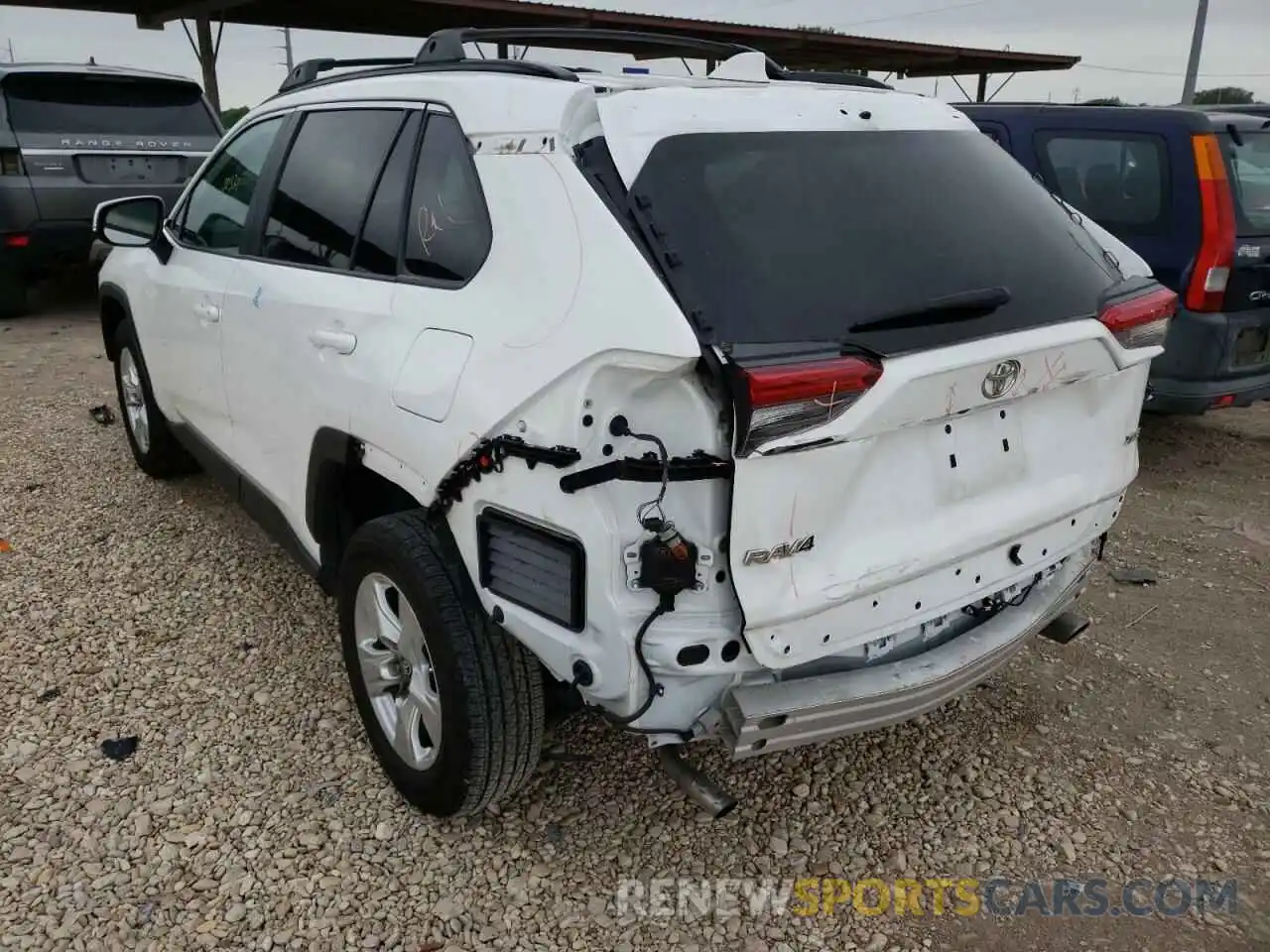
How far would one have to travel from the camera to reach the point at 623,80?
2.42 meters

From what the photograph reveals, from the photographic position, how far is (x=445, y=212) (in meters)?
2.46

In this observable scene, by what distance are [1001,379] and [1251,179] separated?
436cm

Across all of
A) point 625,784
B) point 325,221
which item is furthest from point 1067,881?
point 325,221

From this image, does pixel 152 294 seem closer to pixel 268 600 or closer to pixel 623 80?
pixel 268 600

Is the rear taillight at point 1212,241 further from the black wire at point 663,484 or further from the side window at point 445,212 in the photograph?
the black wire at point 663,484

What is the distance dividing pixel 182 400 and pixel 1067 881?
11.5 feet

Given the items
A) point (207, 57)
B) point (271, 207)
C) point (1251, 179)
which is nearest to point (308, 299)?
point (271, 207)

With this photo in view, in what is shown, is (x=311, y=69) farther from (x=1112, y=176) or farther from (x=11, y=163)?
(x=11, y=163)

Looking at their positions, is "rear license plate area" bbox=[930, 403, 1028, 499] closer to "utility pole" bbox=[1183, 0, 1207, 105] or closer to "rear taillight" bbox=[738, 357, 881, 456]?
"rear taillight" bbox=[738, 357, 881, 456]

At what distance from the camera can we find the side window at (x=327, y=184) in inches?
110

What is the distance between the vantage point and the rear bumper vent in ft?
6.71

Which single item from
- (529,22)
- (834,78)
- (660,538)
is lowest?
(660,538)

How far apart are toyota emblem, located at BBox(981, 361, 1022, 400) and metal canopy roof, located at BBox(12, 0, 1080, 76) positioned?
34.9 ft

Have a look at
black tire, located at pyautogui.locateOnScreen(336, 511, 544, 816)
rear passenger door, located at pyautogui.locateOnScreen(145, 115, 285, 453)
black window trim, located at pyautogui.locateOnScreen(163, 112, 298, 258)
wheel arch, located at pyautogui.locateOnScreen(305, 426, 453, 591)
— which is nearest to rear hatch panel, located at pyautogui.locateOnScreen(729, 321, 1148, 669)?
black tire, located at pyautogui.locateOnScreen(336, 511, 544, 816)
